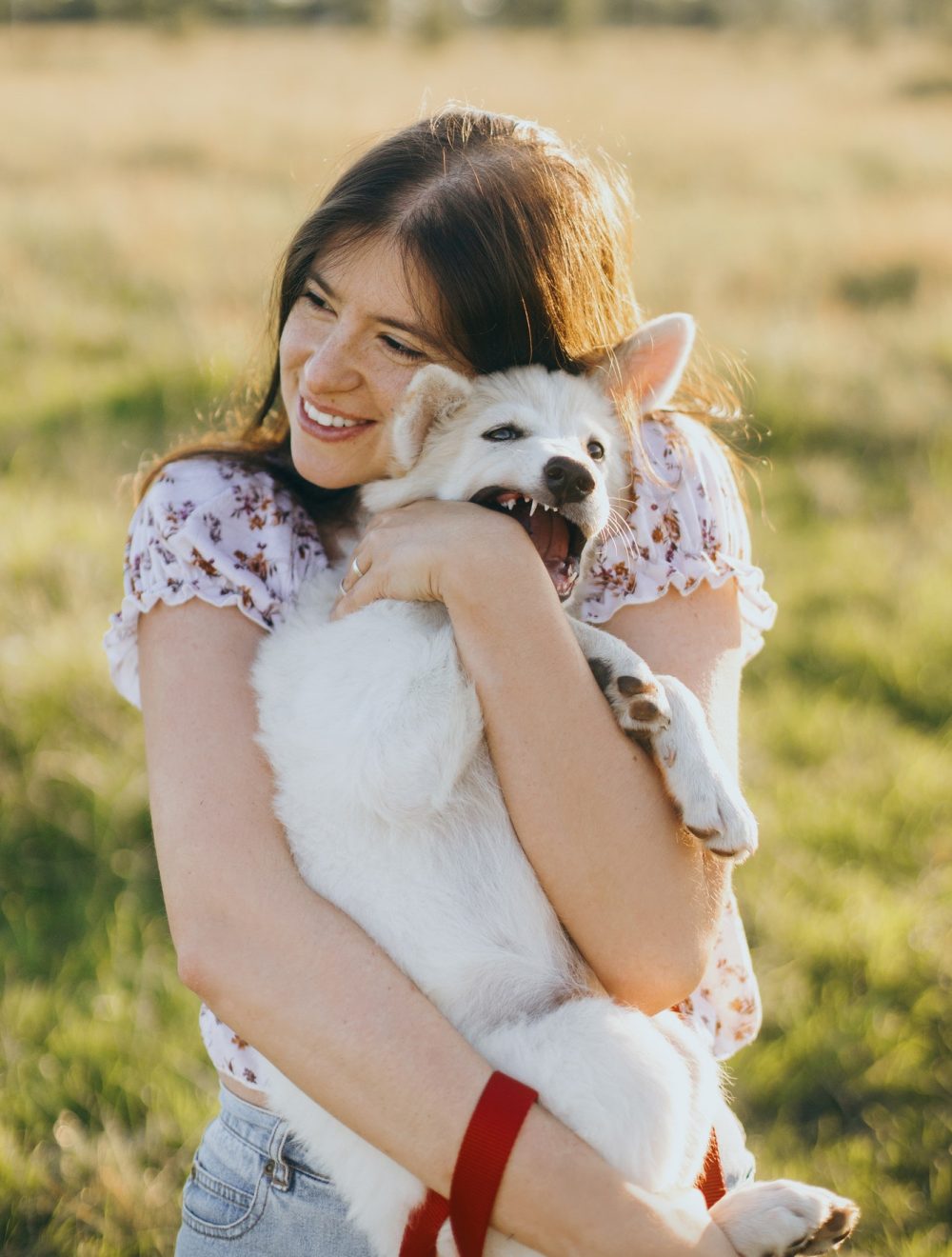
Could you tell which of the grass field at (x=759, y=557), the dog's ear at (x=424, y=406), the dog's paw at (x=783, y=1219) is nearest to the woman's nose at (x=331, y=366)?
the dog's ear at (x=424, y=406)

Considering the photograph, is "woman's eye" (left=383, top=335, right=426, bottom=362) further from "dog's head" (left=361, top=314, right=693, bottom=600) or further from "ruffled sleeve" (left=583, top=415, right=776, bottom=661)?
"ruffled sleeve" (left=583, top=415, right=776, bottom=661)

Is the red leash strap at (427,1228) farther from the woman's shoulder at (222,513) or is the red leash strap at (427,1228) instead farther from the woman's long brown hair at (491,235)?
the woman's long brown hair at (491,235)

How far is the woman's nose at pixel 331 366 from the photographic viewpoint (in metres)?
2.58

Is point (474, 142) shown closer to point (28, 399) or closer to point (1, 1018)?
point (1, 1018)

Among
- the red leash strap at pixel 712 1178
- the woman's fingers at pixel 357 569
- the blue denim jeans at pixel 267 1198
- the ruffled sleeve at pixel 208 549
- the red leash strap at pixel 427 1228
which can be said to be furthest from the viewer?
the woman's fingers at pixel 357 569

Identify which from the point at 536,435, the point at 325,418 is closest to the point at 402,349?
the point at 325,418

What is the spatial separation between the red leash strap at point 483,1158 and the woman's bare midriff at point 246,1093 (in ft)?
1.83

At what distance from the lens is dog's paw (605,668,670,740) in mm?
2402

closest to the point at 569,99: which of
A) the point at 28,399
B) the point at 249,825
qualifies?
the point at 28,399

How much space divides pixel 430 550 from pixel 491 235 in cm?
67

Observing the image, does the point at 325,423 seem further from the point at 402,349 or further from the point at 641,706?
the point at 641,706

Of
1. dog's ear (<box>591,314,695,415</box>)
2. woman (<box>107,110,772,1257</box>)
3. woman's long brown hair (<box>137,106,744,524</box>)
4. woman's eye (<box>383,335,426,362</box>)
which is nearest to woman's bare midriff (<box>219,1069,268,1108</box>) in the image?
woman (<box>107,110,772,1257</box>)

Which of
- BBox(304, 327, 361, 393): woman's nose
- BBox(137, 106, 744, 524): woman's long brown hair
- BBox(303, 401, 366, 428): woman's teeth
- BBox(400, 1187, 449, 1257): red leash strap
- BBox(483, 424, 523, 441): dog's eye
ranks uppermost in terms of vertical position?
BBox(137, 106, 744, 524): woman's long brown hair

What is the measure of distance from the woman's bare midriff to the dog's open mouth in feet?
3.89
